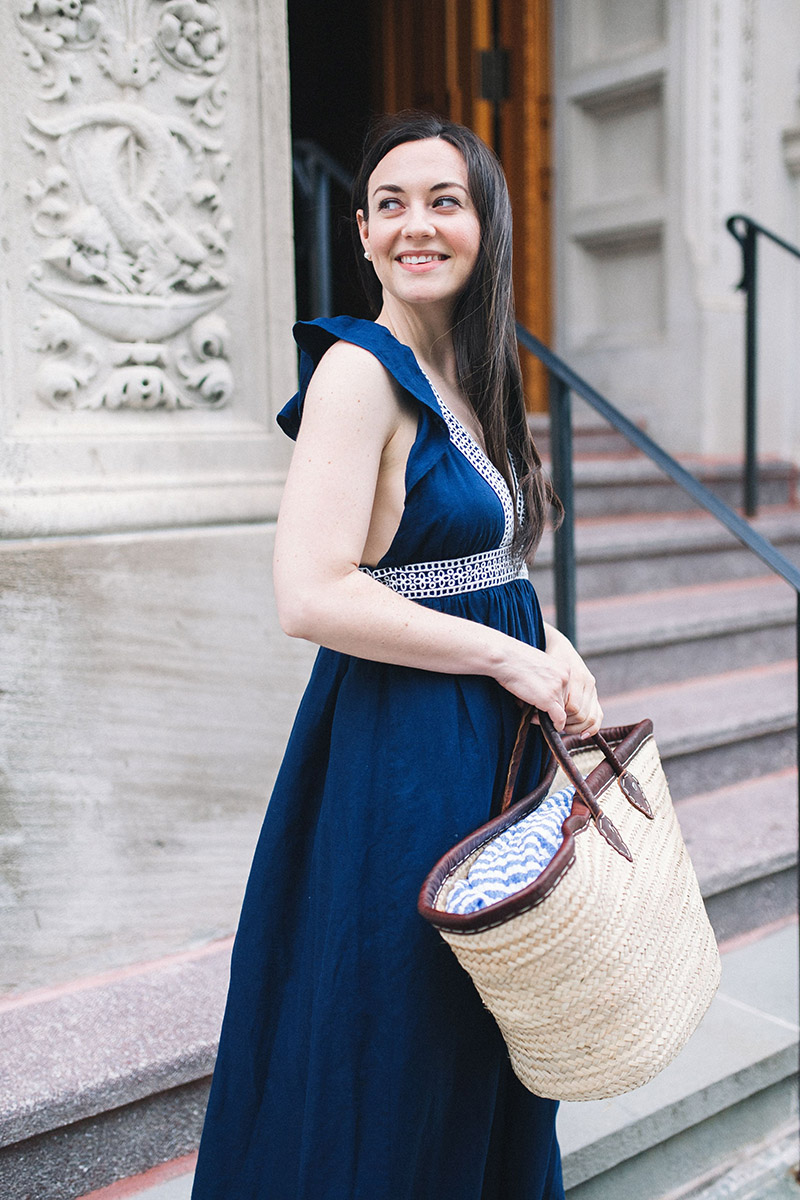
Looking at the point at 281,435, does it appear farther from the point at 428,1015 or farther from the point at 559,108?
the point at 559,108

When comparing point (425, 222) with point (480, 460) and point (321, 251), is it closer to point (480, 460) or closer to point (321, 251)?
point (480, 460)

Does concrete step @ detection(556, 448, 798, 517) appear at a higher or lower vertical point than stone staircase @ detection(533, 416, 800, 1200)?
higher

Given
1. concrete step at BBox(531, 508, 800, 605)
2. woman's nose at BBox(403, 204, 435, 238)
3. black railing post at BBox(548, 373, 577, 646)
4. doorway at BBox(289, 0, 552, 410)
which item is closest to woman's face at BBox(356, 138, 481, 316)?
woman's nose at BBox(403, 204, 435, 238)

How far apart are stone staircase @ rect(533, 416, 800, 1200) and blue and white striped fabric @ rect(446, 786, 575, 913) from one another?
3.44ft

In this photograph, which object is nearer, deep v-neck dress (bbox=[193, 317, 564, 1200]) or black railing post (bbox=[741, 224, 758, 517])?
deep v-neck dress (bbox=[193, 317, 564, 1200])

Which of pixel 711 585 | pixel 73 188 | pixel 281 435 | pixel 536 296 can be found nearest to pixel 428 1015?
pixel 281 435

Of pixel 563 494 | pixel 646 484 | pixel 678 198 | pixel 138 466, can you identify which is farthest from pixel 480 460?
pixel 678 198

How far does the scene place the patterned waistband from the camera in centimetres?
131

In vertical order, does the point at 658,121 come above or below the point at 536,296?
above

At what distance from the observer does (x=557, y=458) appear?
8.70 feet

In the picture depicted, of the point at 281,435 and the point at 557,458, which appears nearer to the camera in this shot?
the point at 281,435

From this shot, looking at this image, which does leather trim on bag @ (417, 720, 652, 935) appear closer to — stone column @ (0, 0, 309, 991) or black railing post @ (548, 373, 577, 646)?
stone column @ (0, 0, 309, 991)

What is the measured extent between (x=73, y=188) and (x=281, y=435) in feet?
2.05

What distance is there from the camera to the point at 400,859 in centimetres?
128
